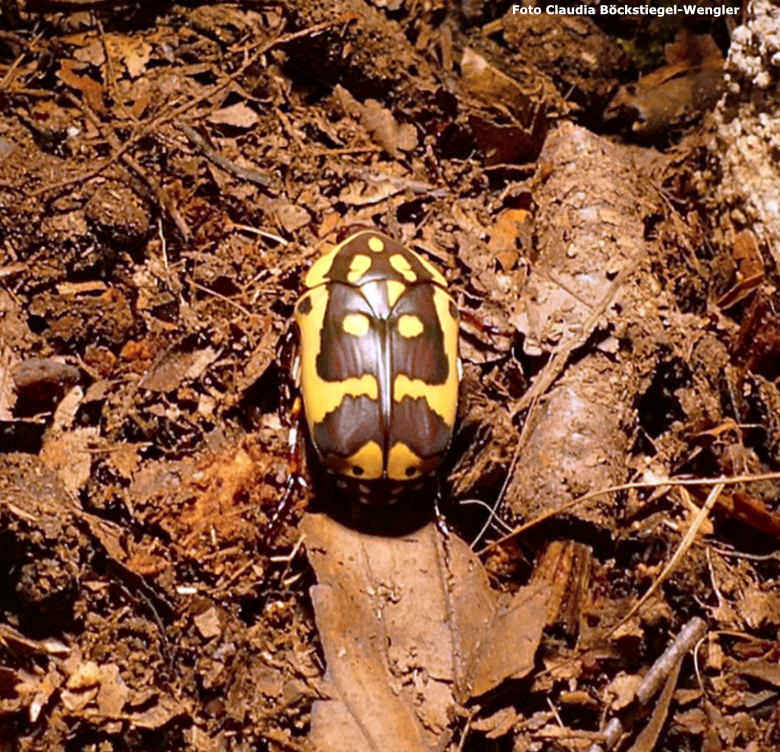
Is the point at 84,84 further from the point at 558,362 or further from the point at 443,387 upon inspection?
the point at 558,362

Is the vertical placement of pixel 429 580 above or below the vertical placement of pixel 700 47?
below

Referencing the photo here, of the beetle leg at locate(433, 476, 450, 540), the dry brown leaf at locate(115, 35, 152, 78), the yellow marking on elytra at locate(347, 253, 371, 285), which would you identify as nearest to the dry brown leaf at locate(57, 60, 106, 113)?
the dry brown leaf at locate(115, 35, 152, 78)

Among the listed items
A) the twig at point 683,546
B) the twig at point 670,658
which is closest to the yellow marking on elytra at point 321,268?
the twig at point 683,546

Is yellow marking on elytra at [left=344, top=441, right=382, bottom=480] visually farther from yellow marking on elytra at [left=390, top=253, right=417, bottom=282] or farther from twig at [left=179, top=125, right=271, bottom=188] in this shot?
twig at [left=179, top=125, right=271, bottom=188]

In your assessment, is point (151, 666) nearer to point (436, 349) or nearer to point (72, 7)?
point (436, 349)

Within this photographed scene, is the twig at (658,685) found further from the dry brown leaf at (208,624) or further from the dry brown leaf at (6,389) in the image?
the dry brown leaf at (6,389)

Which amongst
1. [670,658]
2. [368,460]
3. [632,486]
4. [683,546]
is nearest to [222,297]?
[368,460]

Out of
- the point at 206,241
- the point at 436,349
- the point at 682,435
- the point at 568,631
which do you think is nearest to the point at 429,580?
the point at 568,631
